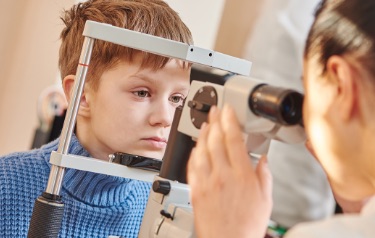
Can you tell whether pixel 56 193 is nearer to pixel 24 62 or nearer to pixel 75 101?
pixel 75 101

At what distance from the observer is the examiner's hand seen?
97cm

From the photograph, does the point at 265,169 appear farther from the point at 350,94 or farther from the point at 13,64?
the point at 13,64

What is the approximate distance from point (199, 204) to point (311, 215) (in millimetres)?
A: 894

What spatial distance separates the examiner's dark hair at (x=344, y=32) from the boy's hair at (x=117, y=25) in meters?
0.59

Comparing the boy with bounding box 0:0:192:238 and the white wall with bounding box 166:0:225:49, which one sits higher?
the white wall with bounding box 166:0:225:49

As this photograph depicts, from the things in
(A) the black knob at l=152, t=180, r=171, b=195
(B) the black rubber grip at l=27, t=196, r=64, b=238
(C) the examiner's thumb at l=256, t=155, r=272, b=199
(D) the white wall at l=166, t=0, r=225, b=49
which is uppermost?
(D) the white wall at l=166, t=0, r=225, b=49

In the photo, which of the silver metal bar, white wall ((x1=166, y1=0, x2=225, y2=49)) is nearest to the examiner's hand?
the silver metal bar

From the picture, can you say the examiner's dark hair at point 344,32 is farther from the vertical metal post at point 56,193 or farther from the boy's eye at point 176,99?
the boy's eye at point 176,99

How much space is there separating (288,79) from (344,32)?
0.85 metres

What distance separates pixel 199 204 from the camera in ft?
3.32

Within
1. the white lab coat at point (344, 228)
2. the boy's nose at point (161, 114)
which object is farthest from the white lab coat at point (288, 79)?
the white lab coat at point (344, 228)

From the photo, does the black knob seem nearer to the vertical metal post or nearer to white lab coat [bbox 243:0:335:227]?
the vertical metal post

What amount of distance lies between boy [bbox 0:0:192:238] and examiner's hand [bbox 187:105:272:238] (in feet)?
1.46

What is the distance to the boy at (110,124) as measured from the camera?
1477mm
